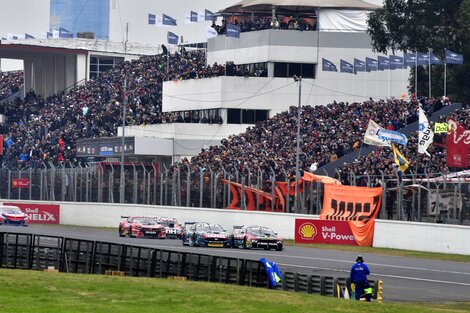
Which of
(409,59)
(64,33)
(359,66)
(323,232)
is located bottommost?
(323,232)

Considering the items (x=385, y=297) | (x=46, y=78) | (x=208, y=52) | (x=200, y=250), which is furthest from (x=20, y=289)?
(x=46, y=78)

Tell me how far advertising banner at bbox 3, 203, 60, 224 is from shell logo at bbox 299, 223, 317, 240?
857 inches

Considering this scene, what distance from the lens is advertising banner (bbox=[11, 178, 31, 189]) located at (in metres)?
81.4

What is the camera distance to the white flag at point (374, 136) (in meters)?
66.4

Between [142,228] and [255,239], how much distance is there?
978cm

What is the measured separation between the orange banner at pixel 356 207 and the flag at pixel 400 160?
3.45 meters

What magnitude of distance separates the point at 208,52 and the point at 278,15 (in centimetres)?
681

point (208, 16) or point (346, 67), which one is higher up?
point (208, 16)

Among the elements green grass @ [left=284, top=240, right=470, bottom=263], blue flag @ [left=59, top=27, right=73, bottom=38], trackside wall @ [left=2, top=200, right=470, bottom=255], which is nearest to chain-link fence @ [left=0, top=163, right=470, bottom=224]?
trackside wall @ [left=2, top=200, right=470, bottom=255]

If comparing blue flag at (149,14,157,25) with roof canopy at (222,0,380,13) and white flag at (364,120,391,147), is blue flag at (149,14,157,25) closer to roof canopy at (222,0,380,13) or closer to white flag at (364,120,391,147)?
roof canopy at (222,0,380,13)

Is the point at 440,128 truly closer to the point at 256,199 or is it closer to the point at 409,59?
the point at 256,199

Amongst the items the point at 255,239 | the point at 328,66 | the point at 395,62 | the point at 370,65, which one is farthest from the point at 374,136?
the point at 328,66

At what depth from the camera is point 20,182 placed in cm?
8175

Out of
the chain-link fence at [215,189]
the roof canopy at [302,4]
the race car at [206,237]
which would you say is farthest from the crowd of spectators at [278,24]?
the race car at [206,237]
